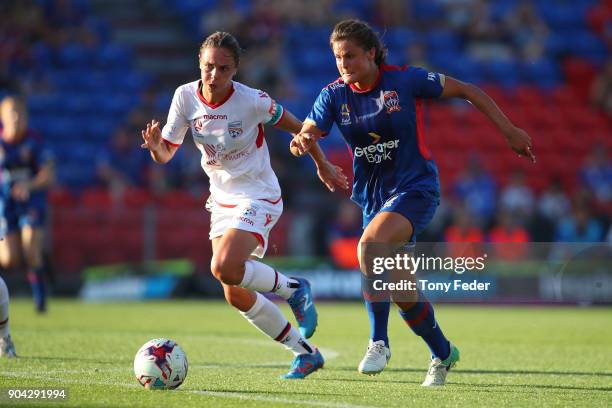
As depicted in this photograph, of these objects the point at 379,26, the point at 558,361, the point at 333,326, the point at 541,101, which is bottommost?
the point at 333,326

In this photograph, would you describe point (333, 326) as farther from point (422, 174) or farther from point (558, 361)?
point (422, 174)

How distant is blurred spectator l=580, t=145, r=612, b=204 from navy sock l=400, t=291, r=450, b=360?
41.9ft

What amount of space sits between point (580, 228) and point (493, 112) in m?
10.5

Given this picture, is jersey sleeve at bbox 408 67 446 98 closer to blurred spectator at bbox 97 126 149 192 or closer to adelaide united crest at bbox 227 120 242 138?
adelaide united crest at bbox 227 120 242 138

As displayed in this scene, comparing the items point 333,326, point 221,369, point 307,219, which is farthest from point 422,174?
point 307,219

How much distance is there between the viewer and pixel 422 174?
6629 millimetres

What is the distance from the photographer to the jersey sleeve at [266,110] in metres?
6.98

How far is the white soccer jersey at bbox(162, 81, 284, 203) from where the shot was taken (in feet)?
22.7

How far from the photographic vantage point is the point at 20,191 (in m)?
11.4

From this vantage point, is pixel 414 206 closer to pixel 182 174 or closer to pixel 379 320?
pixel 379 320

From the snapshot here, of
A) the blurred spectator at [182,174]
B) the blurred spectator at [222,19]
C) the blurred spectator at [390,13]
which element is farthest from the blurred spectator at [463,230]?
the blurred spectator at [390,13]

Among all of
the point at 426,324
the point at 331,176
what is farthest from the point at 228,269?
the point at 426,324

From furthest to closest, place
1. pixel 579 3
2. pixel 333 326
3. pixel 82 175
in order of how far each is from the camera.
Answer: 1. pixel 579 3
2. pixel 82 175
3. pixel 333 326

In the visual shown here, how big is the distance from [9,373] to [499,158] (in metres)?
14.8
